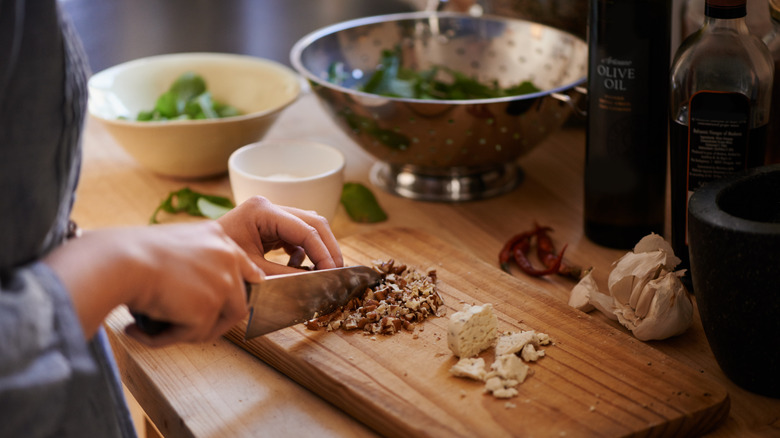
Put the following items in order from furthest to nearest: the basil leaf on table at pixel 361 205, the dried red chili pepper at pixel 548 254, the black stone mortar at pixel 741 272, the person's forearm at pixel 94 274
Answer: the basil leaf on table at pixel 361 205, the dried red chili pepper at pixel 548 254, the black stone mortar at pixel 741 272, the person's forearm at pixel 94 274

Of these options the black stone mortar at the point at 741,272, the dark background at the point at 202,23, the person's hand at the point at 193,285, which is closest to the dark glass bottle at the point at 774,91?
the black stone mortar at the point at 741,272

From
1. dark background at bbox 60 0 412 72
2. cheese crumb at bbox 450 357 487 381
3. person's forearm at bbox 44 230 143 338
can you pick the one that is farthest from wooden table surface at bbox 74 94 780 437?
dark background at bbox 60 0 412 72

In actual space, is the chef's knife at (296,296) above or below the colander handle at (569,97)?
below

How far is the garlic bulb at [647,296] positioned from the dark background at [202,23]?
2.02 m

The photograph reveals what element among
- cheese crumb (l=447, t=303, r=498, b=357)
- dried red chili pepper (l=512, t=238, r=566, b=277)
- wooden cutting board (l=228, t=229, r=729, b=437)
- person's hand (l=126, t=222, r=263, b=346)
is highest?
person's hand (l=126, t=222, r=263, b=346)

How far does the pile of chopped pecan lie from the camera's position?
3.20 feet

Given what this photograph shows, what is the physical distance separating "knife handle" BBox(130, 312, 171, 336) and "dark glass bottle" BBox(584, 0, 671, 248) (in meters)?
0.67

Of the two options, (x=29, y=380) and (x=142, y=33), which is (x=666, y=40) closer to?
(x=29, y=380)

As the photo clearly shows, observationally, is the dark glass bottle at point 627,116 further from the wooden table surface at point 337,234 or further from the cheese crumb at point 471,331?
the cheese crumb at point 471,331

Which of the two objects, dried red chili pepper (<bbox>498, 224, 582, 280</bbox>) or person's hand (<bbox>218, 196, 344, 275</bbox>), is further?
dried red chili pepper (<bbox>498, 224, 582, 280</bbox>)

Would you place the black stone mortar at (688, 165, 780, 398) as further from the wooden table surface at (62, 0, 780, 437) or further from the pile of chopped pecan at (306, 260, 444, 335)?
the pile of chopped pecan at (306, 260, 444, 335)

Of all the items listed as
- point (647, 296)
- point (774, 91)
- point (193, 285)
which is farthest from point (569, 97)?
point (193, 285)

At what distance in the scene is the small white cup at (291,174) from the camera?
1.25 m

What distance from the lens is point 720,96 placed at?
962mm
